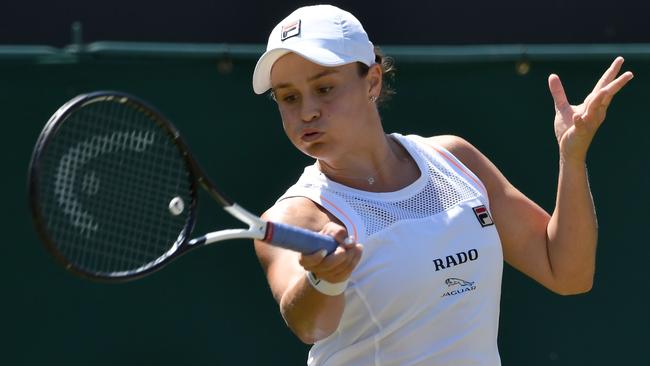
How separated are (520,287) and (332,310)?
7.11 feet

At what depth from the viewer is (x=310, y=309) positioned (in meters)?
2.65

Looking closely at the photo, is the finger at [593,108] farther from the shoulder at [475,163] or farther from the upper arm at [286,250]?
the upper arm at [286,250]

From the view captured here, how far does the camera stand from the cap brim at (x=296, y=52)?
113 inches

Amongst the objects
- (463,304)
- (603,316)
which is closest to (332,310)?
(463,304)

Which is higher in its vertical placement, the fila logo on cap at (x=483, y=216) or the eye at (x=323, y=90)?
the eye at (x=323, y=90)

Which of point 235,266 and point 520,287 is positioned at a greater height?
point 235,266

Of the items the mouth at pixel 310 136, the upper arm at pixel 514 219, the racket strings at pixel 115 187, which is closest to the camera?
the mouth at pixel 310 136

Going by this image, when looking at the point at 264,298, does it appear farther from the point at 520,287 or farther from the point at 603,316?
the point at 603,316

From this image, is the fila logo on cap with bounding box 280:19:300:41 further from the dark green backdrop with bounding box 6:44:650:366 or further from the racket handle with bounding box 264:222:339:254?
the dark green backdrop with bounding box 6:44:650:366

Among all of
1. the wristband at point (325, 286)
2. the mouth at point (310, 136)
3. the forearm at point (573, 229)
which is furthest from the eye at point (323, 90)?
the forearm at point (573, 229)

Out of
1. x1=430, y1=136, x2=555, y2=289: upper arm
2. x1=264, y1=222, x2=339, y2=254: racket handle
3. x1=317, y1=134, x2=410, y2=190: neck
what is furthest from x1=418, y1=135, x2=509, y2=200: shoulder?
x1=264, y1=222, x2=339, y2=254: racket handle

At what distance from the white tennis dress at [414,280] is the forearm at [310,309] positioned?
18cm

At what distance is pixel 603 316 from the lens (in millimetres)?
4668

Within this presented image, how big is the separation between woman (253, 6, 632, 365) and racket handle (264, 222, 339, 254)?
0.39ft
